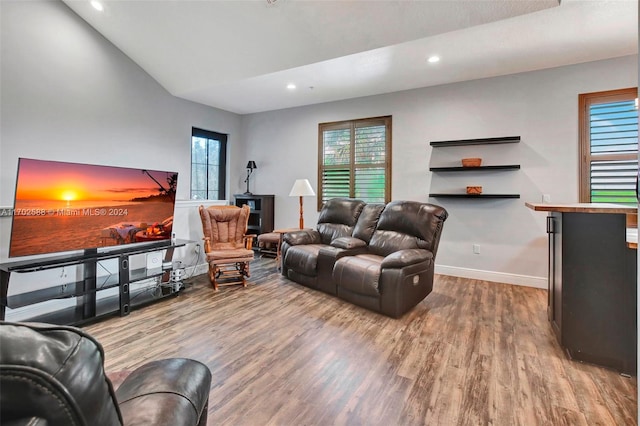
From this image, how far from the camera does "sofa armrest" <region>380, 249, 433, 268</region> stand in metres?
2.94

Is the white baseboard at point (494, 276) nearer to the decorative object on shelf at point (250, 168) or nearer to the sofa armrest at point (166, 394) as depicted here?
the decorative object on shelf at point (250, 168)

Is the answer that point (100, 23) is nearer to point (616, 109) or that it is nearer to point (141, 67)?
point (141, 67)

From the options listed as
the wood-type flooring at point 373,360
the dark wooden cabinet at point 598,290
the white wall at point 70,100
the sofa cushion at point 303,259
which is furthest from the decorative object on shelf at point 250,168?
the dark wooden cabinet at point 598,290

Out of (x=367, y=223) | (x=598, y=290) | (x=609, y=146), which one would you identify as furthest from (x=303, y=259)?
(x=609, y=146)

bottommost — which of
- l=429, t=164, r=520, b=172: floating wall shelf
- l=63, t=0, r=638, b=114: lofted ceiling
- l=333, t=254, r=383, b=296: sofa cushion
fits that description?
l=333, t=254, r=383, b=296: sofa cushion

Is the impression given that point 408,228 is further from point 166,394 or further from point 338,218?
point 166,394

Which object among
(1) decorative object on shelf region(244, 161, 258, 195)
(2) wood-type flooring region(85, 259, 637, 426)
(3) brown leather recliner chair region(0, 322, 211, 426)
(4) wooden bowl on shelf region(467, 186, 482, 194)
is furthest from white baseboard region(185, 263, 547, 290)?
(3) brown leather recliner chair region(0, 322, 211, 426)

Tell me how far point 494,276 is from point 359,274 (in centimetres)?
228

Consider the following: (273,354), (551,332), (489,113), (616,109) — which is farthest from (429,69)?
(273,354)

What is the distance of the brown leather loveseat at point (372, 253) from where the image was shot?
300 cm

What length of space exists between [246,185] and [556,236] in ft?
17.2

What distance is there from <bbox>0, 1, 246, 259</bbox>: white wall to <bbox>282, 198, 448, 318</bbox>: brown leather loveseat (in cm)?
249

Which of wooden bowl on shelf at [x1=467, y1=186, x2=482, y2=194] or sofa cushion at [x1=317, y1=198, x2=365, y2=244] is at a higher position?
wooden bowl on shelf at [x1=467, y1=186, x2=482, y2=194]

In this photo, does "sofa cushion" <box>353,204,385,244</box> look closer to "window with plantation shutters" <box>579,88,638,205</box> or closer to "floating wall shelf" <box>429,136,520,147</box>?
"floating wall shelf" <box>429,136,520,147</box>
